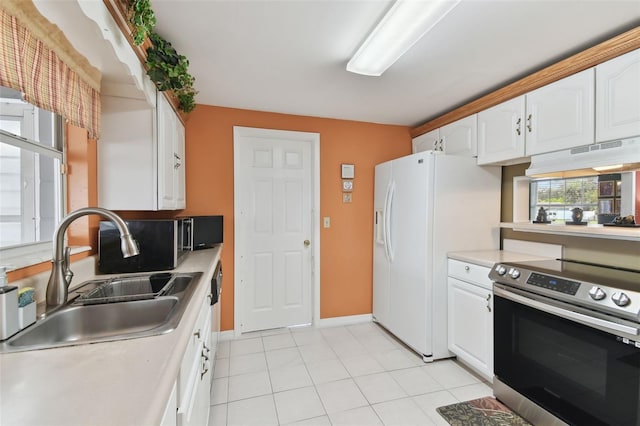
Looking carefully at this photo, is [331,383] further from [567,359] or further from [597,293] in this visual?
[597,293]

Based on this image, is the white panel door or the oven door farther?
the white panel door

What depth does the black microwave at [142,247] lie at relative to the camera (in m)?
1.67

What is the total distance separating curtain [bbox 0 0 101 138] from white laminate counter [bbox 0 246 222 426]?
905mm

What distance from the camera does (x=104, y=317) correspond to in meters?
1.19

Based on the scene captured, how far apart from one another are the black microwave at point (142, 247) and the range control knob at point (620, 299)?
92.4 inches

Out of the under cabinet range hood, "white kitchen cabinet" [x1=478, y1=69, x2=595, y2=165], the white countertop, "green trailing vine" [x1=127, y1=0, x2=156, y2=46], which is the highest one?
"green trailing vine" [x1=127, y1=0, x2=156, y2=46]

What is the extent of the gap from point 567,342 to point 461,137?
1.77 metres

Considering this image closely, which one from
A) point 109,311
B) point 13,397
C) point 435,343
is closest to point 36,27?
point 109,311

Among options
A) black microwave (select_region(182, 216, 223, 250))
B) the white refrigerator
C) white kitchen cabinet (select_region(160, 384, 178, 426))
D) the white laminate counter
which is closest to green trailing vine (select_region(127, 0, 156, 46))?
the white laminate counter

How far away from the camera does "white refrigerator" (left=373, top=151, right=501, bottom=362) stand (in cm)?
240

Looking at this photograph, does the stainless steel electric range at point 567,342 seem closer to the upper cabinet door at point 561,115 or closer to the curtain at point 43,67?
the upper cabinet door at point 561,115

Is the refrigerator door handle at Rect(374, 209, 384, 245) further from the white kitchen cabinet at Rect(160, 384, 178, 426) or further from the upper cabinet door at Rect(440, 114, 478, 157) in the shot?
the white kitchen cabinet at Rect(160, 384, 178, 426)

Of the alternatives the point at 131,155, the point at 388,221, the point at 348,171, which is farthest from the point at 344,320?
the point at 131,155

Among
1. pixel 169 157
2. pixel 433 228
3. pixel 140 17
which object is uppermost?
pixel 140 17
